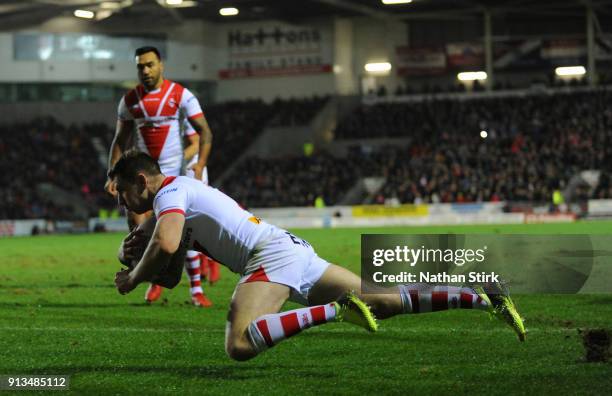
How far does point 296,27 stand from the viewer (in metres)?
56.8

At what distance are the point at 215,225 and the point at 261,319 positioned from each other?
71 centimetres

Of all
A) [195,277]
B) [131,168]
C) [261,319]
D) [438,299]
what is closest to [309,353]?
[438,299]

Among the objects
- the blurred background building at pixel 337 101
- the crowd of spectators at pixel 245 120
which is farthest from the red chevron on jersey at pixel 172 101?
the crowd of spectators at pixel 245 120

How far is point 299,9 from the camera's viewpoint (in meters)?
53.9

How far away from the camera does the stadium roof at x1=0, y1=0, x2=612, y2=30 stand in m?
49.6

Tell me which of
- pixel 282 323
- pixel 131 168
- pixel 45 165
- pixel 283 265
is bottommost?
pixel 45 165

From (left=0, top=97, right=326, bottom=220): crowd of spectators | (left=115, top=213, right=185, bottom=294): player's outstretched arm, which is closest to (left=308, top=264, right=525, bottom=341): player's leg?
(left=115, top=213, right=185, bottom=294): player's outstretched arm

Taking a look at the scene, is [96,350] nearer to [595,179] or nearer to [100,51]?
[595,179]

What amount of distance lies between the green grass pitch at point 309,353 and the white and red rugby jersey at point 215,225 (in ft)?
2.87

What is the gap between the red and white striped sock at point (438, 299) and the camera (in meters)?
6.62

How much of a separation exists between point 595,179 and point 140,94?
108 feet

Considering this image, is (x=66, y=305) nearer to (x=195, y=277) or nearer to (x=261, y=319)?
(x=195, y=277)

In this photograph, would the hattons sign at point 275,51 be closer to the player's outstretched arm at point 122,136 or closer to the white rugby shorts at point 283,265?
the player's outstretched arm at point 122,136

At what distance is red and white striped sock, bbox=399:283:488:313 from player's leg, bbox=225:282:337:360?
2.26 feet
